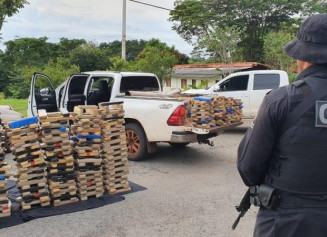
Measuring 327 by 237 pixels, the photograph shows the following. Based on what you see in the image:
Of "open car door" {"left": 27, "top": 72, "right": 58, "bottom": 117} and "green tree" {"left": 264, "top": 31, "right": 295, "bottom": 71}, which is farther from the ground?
"green tree" {"left": 264, "top": 31, "right": 295, "bottom": 71}

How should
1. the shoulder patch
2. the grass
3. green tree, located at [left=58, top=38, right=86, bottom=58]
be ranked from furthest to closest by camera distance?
green tree, located at [left=58, top=38, right=86, bottom=58], the grass, the shoulder patch

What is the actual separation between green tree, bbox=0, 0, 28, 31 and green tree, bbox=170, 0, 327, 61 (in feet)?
70.5

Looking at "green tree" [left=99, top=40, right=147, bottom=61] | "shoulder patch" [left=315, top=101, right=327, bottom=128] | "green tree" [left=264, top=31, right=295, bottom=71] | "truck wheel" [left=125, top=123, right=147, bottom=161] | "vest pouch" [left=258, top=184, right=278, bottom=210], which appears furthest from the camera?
"green tree" [left=99, top=40, right=147, bottom=61]

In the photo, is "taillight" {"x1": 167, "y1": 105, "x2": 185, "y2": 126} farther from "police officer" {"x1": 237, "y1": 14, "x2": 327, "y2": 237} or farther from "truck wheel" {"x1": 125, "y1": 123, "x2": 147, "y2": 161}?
"police officer" {"x1": 237, "y1": 14, "x2": 327, "y2": 237}

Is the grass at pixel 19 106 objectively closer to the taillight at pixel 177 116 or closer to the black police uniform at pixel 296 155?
the taillight at pixel 177 116

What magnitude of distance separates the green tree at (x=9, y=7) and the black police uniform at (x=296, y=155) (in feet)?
41.6

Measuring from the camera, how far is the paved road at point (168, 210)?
14.4ft

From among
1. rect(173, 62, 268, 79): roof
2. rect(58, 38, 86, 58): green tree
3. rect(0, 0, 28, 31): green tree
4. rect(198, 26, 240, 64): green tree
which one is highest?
rect(58, 38, 86, 58): green tree

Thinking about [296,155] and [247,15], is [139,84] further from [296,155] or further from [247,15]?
[247,15]

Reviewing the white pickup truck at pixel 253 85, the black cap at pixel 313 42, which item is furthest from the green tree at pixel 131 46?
the black cap at pixel 313 42

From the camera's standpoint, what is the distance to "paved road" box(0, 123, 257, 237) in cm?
438

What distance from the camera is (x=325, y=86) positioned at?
6.86 feet

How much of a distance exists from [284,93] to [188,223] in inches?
116

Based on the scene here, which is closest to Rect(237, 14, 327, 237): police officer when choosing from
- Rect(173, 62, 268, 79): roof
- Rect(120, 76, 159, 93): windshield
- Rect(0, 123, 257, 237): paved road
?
Rect(0, 123, 257, 237): paved road
